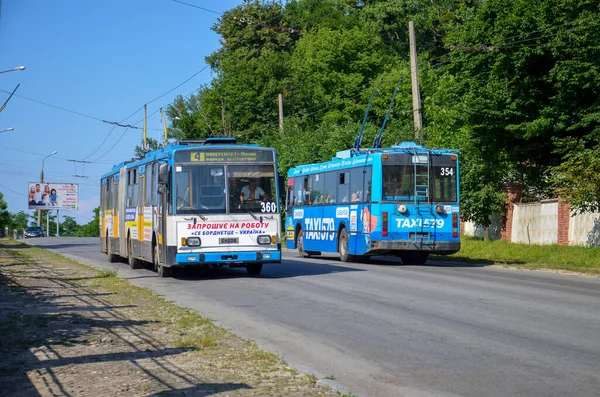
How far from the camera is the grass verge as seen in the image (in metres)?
26.4

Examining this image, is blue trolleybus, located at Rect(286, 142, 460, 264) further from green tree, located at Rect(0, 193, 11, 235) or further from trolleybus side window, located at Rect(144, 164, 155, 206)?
green tree, located at Rect(0, 193, 11, 235)

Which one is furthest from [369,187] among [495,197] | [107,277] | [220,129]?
[220,129]

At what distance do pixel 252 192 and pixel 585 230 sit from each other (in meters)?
14.9

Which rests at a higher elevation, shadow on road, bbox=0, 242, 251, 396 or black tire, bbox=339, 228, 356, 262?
black tire, bbox=339, 228, 356, 262

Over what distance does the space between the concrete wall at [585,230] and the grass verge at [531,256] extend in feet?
3.30

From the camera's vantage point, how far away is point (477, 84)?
34688 mm

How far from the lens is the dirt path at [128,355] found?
8.24 meters

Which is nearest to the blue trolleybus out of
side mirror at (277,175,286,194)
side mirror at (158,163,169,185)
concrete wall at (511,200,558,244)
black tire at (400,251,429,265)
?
black tire at (400,251,429,265)

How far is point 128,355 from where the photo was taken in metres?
10.1

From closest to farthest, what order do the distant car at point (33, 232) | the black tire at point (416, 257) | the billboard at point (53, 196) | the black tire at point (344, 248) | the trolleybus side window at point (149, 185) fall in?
the trolleybus side window at point (149, 185) → the black tire at point (416, 257) → the black tire at point (344, 248) → the distant car at point (33, 232) → the billboard at point (53, 196)

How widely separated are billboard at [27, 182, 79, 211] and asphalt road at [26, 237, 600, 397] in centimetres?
10094

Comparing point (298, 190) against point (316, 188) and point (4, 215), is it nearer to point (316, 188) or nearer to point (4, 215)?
point (316, 188)

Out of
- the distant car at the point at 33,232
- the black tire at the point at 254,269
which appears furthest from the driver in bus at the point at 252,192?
the distant car at the point at 33,232

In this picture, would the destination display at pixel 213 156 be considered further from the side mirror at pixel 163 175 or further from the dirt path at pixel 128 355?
the dirt path at pixel 128 355
